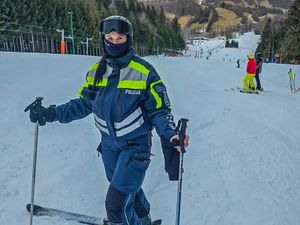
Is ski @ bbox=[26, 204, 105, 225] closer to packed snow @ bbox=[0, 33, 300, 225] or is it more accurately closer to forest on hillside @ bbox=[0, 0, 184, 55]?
packed snow @ bbox=[0, 33, 300, 225]

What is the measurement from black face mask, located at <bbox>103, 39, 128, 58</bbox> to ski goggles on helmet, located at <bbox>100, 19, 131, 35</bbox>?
95 mm

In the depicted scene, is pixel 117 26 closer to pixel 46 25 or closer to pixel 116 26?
pixel 116 26

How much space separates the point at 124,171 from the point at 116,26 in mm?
1181

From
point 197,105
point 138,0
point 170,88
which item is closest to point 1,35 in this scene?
point 170,88

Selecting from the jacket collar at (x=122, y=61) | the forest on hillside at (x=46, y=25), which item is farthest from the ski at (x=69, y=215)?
the forest on hillside at (x=46, y=25)

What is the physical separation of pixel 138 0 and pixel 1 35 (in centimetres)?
7370

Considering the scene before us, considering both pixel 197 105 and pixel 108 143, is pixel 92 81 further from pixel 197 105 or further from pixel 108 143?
pixel 197 105

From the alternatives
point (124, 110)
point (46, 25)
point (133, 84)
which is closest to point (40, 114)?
point (124, 110)

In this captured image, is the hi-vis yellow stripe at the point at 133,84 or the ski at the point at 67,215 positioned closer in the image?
the hi-vis yellow stripe at the point at 133,84

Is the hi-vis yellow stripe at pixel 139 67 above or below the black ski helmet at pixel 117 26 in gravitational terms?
below

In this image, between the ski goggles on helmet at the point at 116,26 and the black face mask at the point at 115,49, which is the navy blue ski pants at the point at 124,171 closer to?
the black face mask at the point at 115,49

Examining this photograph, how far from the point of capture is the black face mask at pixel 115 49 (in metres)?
2.78

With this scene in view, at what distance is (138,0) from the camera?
107m

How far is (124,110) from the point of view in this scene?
270 cm
